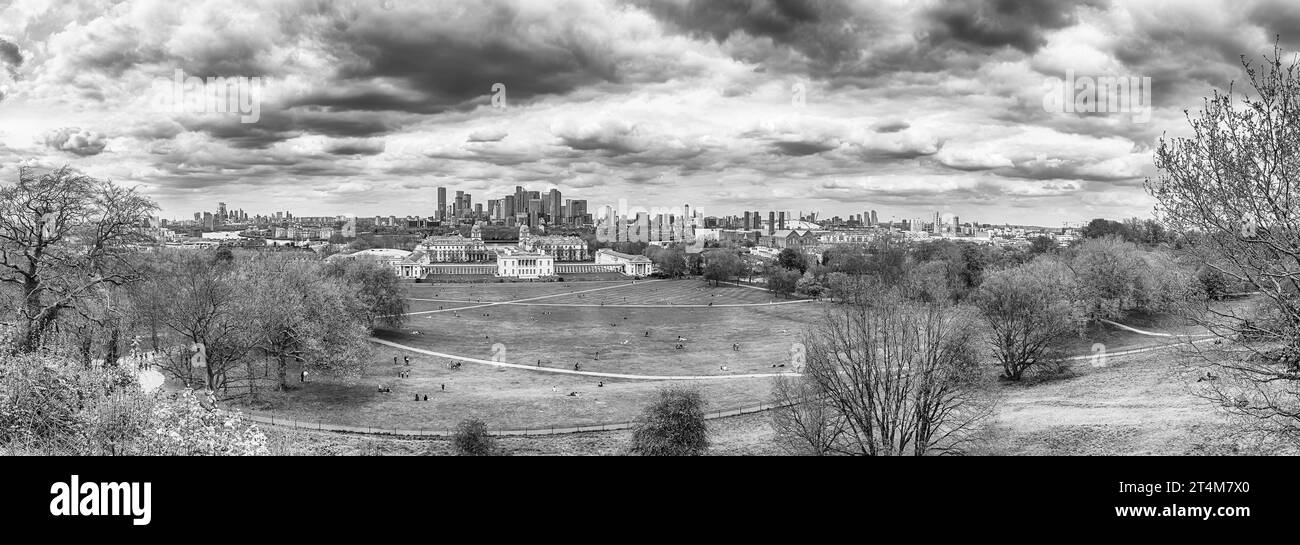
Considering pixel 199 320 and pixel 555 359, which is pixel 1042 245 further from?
pixel 199 320

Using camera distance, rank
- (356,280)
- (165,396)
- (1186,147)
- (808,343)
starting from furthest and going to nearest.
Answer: (356,280), (808,343), (165,396), (1186,147)

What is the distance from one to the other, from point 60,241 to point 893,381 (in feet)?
89.6

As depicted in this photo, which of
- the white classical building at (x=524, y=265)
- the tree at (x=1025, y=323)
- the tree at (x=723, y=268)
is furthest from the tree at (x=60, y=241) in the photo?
the white classical building at (x=524, y=265)

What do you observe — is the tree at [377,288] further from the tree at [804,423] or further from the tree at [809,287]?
the tree at [809,287]

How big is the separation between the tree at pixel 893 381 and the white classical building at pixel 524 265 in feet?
452

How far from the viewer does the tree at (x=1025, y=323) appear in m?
37.4

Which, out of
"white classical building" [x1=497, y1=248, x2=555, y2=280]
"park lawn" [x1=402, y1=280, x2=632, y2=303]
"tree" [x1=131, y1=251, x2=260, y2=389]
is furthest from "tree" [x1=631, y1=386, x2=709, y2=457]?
"white classical building" [x1=497, y1=248, x2=555, y2=280]

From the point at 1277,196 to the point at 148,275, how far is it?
1213 inches
